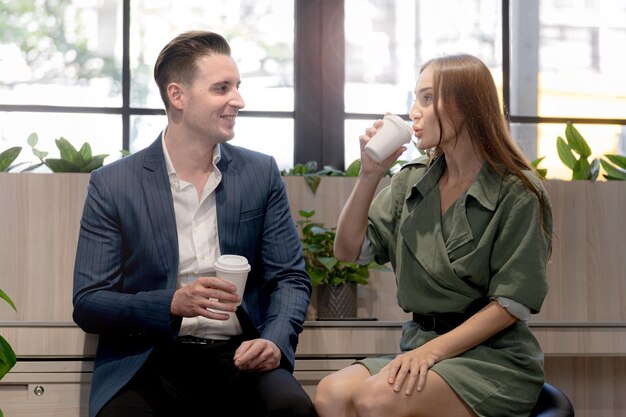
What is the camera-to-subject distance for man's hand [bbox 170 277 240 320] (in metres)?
1.95

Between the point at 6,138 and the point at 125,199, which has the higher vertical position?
the point at 6,138

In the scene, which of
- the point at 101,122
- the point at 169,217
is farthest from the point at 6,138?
the point at 169,217

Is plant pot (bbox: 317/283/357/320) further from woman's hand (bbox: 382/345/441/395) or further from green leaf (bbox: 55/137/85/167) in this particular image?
woman's hand (bbox: 382/345/441/395)

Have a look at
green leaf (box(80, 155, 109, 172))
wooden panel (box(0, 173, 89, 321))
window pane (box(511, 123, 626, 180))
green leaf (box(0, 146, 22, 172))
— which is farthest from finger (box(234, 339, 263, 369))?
window pane (box(511, 123, 626, 180))

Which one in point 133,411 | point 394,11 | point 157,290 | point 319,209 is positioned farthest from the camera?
point 394,11

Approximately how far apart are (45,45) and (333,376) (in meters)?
2.47

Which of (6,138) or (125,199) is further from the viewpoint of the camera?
(6,138)

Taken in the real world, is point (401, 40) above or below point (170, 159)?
above

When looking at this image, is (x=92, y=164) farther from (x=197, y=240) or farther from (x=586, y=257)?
(x=586, y=257)

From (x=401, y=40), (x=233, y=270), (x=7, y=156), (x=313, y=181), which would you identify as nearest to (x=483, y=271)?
(x=233, y=270)

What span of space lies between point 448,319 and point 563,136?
2.34 meters

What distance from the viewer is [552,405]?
1826 mm

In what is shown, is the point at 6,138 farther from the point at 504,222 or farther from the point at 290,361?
the point at 504,222

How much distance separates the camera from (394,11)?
3.98 meters
